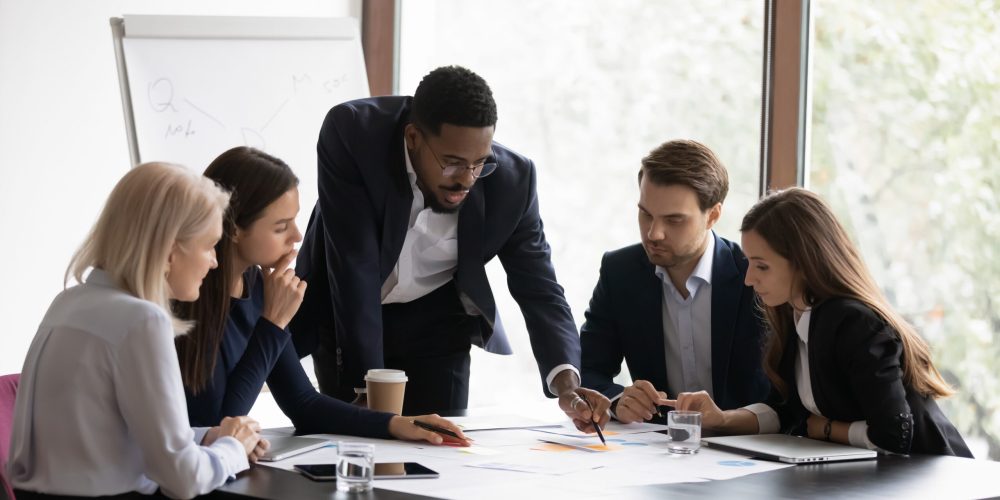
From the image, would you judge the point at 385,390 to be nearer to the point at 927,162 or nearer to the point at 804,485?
the point at 804,485

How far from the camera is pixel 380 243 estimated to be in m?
2.69

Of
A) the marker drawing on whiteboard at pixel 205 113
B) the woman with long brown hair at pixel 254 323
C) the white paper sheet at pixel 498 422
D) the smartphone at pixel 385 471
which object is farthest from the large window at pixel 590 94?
the smartphone at pixel 385 471

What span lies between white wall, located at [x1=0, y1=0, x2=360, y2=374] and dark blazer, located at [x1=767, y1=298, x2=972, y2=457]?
2.65 metres

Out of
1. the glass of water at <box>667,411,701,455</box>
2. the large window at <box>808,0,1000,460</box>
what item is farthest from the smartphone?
the large window at <box>808,0,1000,460</box>

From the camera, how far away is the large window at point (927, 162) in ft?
11.9

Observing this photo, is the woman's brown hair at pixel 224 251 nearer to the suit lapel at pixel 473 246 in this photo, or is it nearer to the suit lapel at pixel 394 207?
the suit lapel at pixel 394 207

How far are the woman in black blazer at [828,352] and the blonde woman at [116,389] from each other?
1.17 m

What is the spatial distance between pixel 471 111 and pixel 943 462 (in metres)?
1.23

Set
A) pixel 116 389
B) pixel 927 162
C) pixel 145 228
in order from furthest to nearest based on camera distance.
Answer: pixel 927 162
pixel 145 228
pixel 116 389

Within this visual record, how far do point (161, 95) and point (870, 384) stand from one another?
8.37 ft

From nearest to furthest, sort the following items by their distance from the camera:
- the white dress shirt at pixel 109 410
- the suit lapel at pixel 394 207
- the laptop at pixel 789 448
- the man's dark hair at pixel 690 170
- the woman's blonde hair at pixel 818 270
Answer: the white dress shirt at pixel 109 410 → the laptop at pixel 789 448 → the woman's blonde hair at pixel 818 270 → the suit lapel at pixel 394 207 → the man's dark hair at pixel 690 170

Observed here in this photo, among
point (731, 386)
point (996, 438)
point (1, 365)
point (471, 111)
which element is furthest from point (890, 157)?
point (1, 365)

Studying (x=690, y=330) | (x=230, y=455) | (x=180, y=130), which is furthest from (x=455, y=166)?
(x=180, y=130)

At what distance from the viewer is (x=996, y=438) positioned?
11.9 ft
